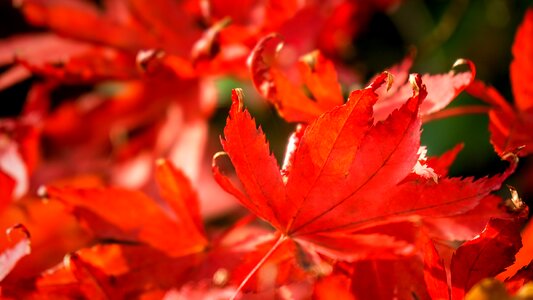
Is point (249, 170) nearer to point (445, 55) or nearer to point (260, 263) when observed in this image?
point (260, 263)

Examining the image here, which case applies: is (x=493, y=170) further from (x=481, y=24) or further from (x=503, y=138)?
(x=503, y=138)

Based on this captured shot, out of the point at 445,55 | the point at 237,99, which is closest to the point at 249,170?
the point at 237,99

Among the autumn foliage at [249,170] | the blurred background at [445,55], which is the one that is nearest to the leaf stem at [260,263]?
the autumn foliage at [249,170]

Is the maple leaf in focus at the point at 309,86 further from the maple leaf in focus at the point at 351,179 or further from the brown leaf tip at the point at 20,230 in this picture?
the brown leaf tip at the point at 20,230

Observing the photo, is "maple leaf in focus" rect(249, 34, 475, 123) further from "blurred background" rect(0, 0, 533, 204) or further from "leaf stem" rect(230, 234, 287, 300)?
"blurred background" rect(0, 0, 533, 204)

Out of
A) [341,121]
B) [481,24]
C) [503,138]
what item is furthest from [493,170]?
[341,121]

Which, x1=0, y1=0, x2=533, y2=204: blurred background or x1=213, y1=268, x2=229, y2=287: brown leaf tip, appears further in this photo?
x1=0, y1=0, x2=533, y2=204: blurred background

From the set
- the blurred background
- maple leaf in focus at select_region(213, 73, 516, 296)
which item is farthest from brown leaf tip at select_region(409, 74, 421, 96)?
the blurred background
